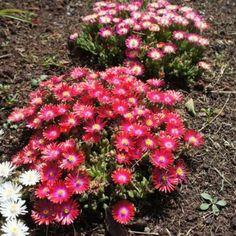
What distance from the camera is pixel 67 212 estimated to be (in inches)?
107

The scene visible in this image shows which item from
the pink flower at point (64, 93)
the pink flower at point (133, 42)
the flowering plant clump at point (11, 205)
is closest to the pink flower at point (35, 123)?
the pink flower at point (64, 93)

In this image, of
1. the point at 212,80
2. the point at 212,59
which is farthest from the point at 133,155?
the point at 212,59

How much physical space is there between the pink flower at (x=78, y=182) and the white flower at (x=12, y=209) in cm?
31

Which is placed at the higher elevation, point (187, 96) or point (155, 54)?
point (155, 54)

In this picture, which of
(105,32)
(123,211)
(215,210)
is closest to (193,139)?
(215,210)

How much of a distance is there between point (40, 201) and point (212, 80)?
6.81 feet

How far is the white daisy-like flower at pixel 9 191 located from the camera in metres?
2.74

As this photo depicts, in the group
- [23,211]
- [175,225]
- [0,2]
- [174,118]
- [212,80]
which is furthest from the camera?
[0,2]

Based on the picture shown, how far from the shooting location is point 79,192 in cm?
273

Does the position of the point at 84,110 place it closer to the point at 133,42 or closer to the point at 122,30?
the point at 133,42

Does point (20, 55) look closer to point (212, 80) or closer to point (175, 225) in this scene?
point (212, 80)

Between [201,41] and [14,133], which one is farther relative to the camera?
[201,41]

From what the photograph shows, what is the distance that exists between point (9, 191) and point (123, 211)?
28.4 inches

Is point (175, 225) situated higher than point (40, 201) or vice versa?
point (40, 201)
